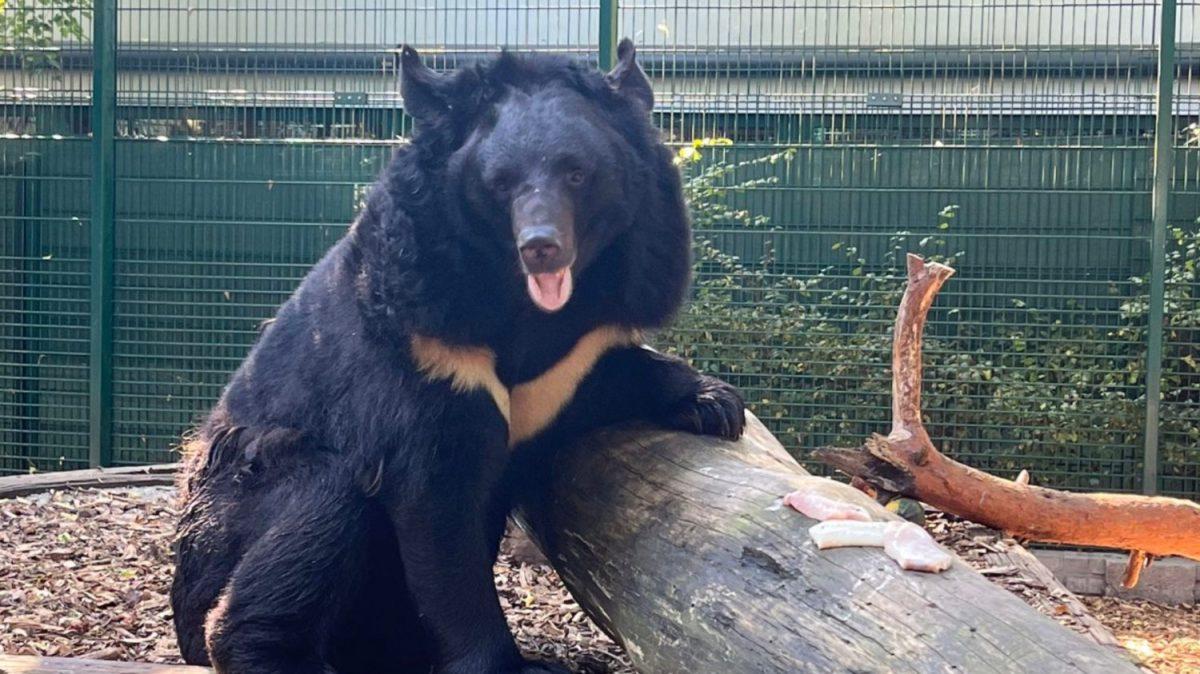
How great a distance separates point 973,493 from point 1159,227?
4.07 meters

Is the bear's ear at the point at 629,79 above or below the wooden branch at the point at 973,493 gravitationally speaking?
above

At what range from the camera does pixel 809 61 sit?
26.6 feet

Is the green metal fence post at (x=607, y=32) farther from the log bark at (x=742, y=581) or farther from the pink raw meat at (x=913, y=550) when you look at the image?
the pink raw meat at (x=913, y=550)

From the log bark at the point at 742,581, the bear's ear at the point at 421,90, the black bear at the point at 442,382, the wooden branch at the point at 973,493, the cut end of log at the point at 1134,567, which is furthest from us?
the cut end of log at the point at 1134,567

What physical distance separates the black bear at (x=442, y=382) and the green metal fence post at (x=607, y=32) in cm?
412

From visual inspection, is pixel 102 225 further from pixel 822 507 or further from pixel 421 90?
pixel 822 507

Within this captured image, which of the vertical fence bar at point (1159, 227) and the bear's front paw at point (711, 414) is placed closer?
the bear's front paw at point (711, 414)

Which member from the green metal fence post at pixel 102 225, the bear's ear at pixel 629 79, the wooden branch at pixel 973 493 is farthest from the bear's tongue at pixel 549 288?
the green metal fence post at pixel 102 225

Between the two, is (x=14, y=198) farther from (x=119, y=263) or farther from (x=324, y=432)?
(x=324, y=432)

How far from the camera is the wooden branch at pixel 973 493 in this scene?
4.03 meters

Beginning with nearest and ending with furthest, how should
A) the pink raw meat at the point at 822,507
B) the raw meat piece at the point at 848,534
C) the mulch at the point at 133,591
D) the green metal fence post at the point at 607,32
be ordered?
the raw meat piece at the point at 848,534 < the pink raw meat at the point at 822,507 < the mulch at the point at 133,591 < the green metal fence post at the point at 607,32

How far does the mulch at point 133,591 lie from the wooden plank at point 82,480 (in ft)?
0.34

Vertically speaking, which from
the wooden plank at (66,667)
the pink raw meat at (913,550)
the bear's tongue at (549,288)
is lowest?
the wooden plank at (66,667)

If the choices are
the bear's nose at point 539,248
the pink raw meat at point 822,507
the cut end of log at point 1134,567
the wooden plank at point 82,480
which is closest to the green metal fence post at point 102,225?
the wooden plank at point 82,480
